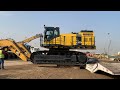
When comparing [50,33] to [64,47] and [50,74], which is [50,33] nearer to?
[64,47]

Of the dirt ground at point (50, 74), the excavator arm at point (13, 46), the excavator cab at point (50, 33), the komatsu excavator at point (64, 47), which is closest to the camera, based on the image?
the dirt ground at point (50, 74)

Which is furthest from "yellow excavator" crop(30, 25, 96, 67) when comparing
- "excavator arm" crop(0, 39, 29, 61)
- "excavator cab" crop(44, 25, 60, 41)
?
"excavator arm" crop(0, 39, 29, 61)

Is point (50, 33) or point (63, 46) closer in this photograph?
point (50, 33)

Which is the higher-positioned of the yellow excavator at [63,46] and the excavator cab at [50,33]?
the excavator cab at [50,33]

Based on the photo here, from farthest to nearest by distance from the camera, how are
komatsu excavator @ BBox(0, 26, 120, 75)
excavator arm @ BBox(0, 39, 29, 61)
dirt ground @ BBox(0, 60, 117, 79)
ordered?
1. excavator arm @ BBox(0, 39, 29, 61)
2. komatsu excavator @ BBox(0, 26, 120, 75)
3. dirt ground @ BBox(0, 60, 117, 79)

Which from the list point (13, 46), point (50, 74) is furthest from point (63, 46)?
point (13, 46)

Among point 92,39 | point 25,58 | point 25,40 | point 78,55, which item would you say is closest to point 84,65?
point 78,55

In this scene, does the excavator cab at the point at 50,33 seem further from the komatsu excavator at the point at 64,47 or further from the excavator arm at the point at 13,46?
the excavator arm at the point at 13,46

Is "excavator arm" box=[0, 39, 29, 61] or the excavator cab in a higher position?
the excavator cab

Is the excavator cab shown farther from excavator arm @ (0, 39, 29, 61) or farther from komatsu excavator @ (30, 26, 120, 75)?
excavator arm @ (0, 39, 29, 61)

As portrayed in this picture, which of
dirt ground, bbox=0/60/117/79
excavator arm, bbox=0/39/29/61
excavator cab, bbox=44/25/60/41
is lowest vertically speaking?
dirt ground, bbox=0/60/117/79

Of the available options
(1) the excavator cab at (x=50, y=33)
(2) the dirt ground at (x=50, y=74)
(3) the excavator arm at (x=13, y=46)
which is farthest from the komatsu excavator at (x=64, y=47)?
(3) the excavator arm at (x=13, y=46)
